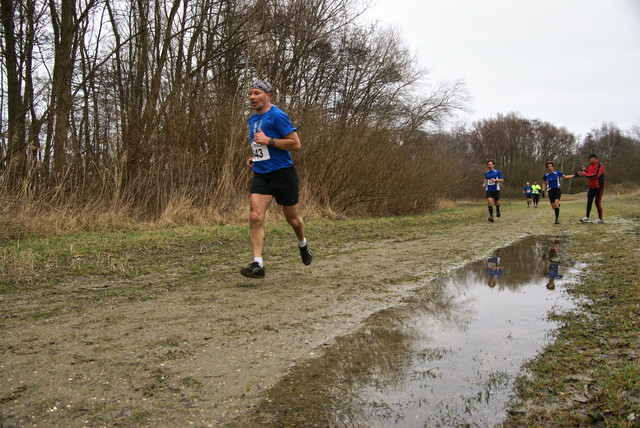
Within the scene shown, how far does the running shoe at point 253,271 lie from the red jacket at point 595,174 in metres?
12.4

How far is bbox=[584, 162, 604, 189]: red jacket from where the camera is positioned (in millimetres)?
14281

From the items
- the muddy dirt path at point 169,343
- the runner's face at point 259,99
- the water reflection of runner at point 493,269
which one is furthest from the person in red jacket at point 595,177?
the runner's face at point 259,99

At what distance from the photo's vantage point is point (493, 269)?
6457 mm

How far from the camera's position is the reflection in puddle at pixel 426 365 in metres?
2.27

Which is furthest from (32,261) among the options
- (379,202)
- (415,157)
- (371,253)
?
(415,157)

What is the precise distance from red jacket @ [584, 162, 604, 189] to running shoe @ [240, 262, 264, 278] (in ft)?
40.8

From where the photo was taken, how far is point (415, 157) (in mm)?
23312

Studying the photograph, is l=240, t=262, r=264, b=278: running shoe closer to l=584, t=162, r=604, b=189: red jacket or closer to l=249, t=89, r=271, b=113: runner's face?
l=249, t=89, r=271, b=113: runner's face

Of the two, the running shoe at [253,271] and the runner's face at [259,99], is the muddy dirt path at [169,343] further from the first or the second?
the runner's face at [259,99]

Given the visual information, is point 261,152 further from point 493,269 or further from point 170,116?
point 170,116

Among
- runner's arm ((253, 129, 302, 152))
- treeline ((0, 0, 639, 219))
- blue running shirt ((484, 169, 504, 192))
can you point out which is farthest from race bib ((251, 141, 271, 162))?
blue running shirt ((484, 169, 504, 192))

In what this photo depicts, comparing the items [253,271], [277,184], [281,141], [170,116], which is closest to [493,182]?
[170,116]

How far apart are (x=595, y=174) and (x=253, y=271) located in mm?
12726

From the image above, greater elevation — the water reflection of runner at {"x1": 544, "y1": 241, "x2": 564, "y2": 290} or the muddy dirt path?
the muddy dirt path
